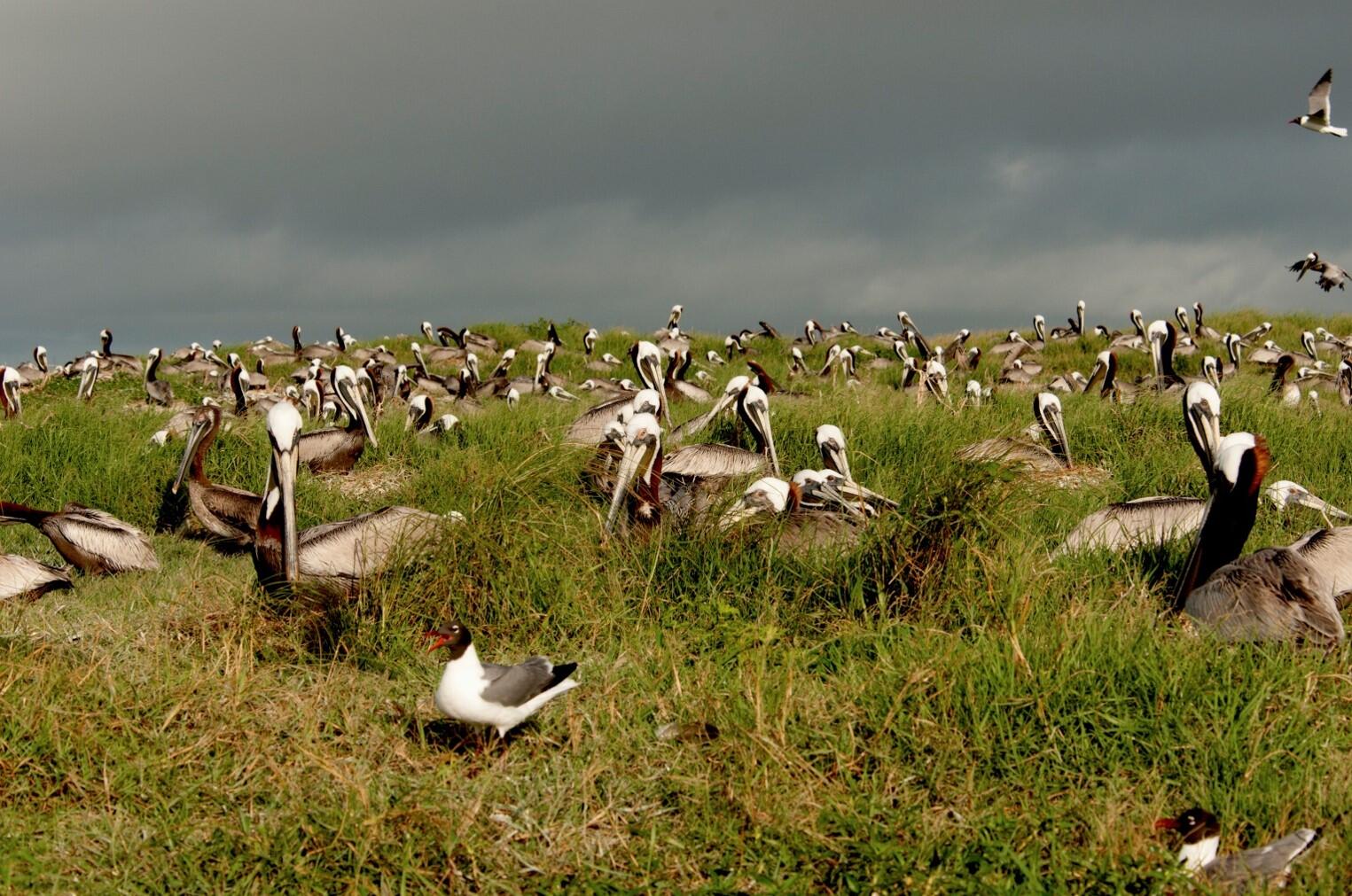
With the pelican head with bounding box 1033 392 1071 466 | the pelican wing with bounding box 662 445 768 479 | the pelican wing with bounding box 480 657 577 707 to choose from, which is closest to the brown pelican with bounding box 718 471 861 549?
the pelican wing with bounding box 662 445 768 479

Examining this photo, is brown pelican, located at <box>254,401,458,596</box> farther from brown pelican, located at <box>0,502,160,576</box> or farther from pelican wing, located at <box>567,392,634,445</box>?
pelican wing, located at <box>567,392,634,445</box>

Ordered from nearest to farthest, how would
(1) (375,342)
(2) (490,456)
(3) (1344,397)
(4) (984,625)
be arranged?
1. (4) (984,625)
2. (2) (490,456)
3. (3) (1344,397)
4. (1) (375,342)

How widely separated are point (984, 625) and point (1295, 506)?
3.74 m

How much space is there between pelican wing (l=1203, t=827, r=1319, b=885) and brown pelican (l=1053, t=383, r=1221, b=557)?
292 centimetres

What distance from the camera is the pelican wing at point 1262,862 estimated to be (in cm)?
316

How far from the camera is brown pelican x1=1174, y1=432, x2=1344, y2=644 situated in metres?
4.59

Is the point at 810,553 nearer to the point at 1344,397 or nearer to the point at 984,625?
the point at 984,625

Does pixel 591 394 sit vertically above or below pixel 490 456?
below

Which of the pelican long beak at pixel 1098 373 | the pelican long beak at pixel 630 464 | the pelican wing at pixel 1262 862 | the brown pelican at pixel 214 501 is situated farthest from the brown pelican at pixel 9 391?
the pelican long beak at pixel 1098 373

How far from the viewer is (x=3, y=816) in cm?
369

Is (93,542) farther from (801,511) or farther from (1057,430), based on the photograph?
(1057,430)

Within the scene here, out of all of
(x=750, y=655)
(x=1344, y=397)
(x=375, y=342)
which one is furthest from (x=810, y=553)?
(x=375, y=342)

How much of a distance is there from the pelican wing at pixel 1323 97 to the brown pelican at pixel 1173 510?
10.7 metres

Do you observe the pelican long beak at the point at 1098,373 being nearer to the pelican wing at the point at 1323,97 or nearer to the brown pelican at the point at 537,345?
the pelican wing at the point at 1323,97
